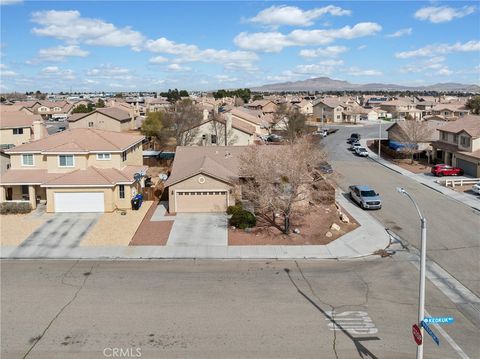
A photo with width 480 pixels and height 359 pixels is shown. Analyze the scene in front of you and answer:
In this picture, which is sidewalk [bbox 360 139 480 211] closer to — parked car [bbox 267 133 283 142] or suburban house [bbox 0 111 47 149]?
parked car [bbox 267 133 283 142]

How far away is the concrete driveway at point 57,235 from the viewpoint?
27.7 meters

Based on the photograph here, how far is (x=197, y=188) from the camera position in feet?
116

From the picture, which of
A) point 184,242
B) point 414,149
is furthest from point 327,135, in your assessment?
point 184,242

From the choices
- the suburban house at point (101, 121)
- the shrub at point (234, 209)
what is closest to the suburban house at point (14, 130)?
the suburban house at point (101, 121)

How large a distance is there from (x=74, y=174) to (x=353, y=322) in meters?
25.7

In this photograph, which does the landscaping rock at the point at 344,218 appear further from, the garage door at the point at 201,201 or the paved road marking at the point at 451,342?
the paved road marking at the point at 451,342

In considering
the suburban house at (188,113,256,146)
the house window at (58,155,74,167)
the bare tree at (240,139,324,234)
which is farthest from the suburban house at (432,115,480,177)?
the house window at (58,155,74,167)

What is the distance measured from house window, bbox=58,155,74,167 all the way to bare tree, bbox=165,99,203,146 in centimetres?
2195

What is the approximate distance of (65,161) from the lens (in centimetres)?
3784

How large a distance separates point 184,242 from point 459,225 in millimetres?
18255

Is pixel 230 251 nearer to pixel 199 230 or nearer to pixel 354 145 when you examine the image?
pixel 199 230

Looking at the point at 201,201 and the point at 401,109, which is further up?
the point at 401,109

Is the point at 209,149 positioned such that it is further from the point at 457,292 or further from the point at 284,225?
the point at 457,292

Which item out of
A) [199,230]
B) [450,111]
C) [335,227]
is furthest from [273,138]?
[450,111]
